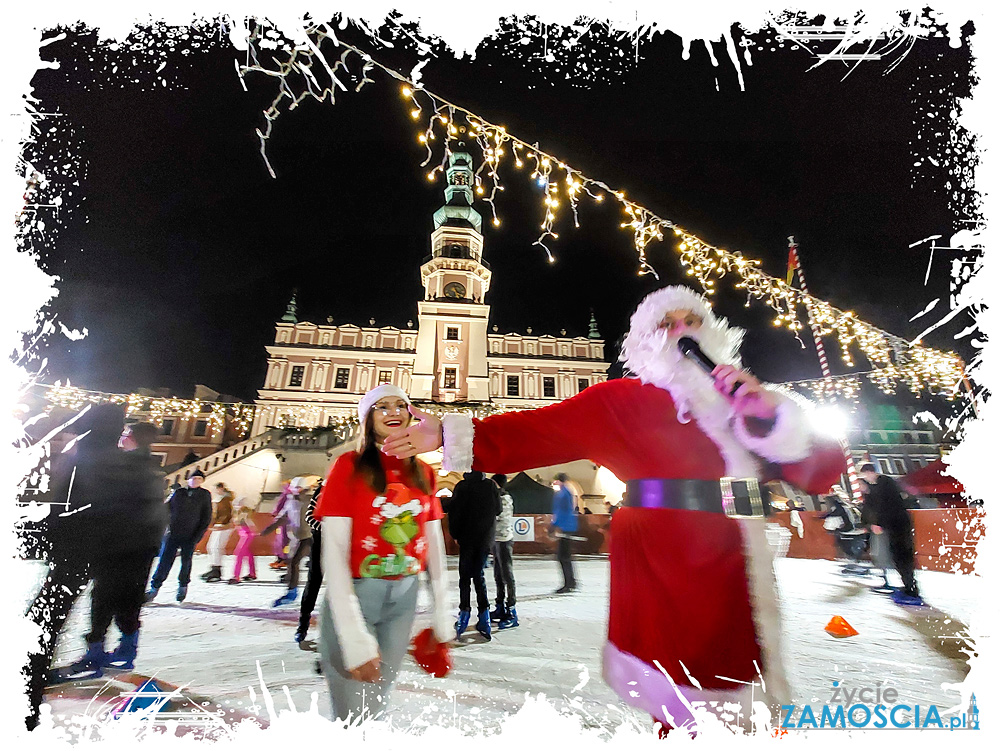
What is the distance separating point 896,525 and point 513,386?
27277 mm

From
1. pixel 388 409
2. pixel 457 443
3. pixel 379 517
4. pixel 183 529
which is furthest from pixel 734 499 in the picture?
pixel 183 529

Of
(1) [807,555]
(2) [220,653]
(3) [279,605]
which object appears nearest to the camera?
(2) [220,653]

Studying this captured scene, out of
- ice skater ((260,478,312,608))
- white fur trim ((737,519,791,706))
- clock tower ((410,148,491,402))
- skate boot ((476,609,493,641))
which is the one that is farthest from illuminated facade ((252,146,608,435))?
white fur trim ((737,519,791,706))

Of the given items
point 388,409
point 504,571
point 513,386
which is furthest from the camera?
point 513,386

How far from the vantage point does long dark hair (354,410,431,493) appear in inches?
78.8

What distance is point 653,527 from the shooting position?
1.43 m

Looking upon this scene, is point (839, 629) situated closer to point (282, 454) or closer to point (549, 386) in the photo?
point (282, 454)

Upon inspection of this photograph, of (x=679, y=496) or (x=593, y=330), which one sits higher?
(x=593, y=330)

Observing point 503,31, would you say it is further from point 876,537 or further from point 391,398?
point 876,537

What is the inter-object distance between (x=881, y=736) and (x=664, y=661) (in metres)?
0.94

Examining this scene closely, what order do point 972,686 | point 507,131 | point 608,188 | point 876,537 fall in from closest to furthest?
point 972,686 → point 507,131 → point 608,188 → point 876,537

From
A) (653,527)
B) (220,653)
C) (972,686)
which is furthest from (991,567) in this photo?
(220,653)

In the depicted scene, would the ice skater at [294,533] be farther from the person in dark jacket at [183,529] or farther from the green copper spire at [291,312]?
the green copper spire at [291,312]

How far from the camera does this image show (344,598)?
5.65 ft
